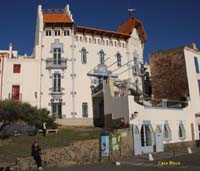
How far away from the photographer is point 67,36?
107 ft

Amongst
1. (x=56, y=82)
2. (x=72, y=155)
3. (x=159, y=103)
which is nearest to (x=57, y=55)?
(x=56, y=82)

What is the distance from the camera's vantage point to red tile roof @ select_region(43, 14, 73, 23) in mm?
32188

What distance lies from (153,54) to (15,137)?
2122 centimetres

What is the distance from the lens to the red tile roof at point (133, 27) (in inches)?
1454

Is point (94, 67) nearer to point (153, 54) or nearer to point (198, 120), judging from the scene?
point (153, 54)

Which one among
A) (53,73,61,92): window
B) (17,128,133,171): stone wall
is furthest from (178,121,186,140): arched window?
(53,73,61,92): window

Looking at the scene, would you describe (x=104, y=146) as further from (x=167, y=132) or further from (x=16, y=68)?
(x=16, y=68)

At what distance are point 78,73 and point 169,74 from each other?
12093mm

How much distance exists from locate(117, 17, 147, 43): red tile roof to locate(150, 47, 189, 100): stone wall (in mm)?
6467

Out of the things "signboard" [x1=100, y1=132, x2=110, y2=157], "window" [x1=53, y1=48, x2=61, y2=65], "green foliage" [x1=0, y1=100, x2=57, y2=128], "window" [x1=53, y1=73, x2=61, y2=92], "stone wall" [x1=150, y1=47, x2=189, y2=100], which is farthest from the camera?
"window" [x1=53, y1=48, x2=61, y2=65]

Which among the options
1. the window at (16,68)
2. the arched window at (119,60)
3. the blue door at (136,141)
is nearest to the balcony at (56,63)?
the window at (16,68)

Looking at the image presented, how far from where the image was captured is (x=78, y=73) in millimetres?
32281

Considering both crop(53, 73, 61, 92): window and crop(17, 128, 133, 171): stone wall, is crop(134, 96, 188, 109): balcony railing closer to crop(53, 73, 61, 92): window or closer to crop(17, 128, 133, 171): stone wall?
crop(17, 128, 133, 171): stone wall

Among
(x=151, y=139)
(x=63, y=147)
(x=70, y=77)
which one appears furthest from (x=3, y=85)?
(x=151, y=139)
